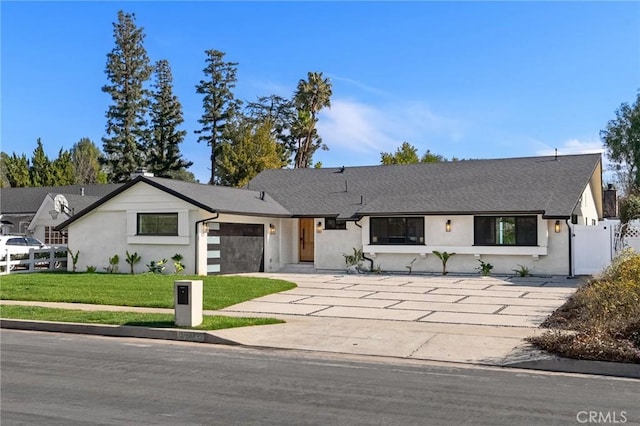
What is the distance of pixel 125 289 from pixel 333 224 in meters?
10.6

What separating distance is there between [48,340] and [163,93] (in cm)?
5267

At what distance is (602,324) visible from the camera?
973cm

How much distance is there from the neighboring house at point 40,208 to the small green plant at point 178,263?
48.2 ft

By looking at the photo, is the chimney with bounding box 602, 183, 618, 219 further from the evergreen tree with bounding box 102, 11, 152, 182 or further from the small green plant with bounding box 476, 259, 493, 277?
the evergreen tree with bounding box 102, 11, 152, 182

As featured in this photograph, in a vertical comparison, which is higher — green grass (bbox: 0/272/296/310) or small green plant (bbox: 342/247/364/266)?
small green plant (bbox: 342/247/364/266)

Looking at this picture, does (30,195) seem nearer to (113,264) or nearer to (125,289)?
(113,264)

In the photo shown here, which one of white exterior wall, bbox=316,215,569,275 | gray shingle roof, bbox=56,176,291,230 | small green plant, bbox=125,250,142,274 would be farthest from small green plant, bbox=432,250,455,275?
small green plant, bbox=125,250,142,274

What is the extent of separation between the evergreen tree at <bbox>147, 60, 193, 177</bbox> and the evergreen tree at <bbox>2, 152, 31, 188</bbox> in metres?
12.7

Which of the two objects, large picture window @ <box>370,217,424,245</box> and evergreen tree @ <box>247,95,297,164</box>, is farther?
evergreen tree @ <box>247,95,297,164</box>

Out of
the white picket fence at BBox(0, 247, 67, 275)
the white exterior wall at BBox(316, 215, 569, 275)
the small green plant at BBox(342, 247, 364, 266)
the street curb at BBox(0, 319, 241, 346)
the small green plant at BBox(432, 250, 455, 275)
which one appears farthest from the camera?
the small green plant at BBox(342, 247, 364, 266)

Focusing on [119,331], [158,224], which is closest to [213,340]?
[119,331]

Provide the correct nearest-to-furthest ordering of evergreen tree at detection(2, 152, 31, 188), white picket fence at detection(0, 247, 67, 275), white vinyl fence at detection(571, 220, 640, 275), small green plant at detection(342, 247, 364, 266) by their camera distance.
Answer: white vinyl fence at detection(571, 220, 640, 275) < white picket fence at detection(0, 247, 67, 275) < small green plant at detection(342, 247, 364, 266) < evergreen tree at detection(2, 152, 31, 188)

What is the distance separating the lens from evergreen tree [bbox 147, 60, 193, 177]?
191 ft

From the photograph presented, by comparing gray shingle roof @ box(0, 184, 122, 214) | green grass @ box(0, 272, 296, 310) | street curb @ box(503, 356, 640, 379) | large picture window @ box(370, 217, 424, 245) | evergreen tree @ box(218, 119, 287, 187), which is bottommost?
street curb @ box(503, 356, 640, 379)
